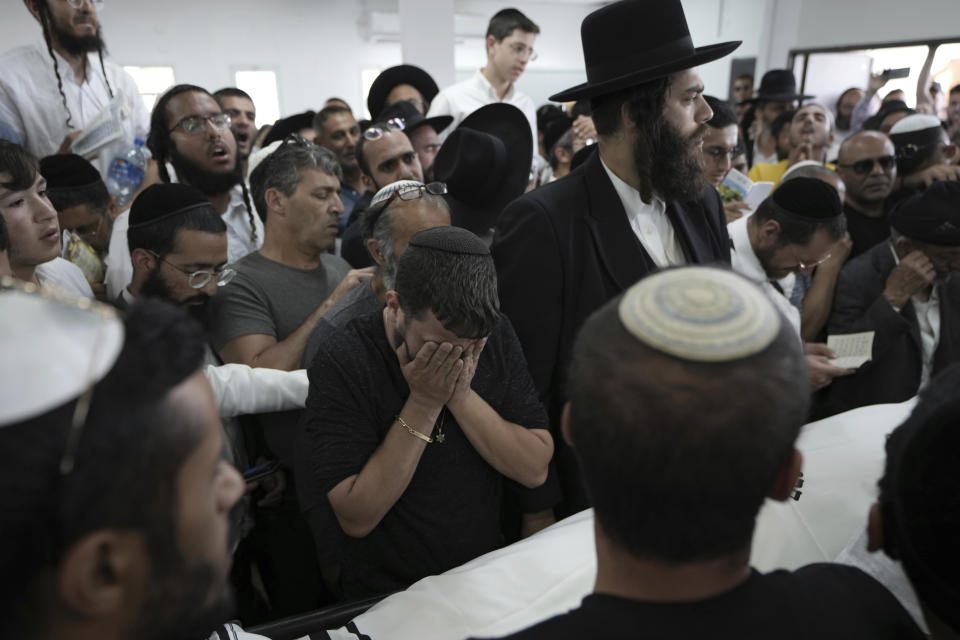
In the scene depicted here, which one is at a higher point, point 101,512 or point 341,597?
point 101,512

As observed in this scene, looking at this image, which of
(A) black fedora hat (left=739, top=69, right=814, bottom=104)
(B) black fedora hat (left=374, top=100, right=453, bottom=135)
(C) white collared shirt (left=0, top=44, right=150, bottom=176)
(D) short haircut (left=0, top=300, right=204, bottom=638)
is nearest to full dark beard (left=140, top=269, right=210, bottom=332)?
(C) white collared shirt (left=0, top=44, right=150, bottom=176)

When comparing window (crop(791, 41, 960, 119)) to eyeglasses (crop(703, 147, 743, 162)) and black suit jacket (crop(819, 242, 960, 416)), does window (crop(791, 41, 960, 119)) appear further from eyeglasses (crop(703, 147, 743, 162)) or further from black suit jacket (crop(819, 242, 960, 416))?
black suit jacket (crop(819, 242, 960, 416))

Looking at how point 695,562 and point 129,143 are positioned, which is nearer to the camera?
Answer: point 695,562

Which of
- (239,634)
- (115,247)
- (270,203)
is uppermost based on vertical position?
(270,203)

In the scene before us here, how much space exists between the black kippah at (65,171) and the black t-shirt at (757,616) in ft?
8.62

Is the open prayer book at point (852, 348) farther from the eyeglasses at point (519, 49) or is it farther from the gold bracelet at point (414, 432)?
the eyeglasses at point (519, 49)

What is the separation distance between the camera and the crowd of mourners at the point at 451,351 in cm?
59

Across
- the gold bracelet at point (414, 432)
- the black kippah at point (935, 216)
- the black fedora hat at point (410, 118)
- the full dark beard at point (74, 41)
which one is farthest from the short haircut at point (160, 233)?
the black kippah at point (935, 216)

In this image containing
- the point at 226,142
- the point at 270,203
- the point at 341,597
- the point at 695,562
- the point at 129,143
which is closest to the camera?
the point at 695,562

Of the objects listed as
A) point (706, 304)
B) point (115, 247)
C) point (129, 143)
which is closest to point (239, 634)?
point (706, 304)

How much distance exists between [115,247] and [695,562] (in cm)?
234

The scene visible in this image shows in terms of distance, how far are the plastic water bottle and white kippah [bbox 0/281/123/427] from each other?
2761mm

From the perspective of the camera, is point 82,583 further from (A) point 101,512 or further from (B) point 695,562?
(B) point 695,562

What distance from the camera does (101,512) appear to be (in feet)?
1.80
